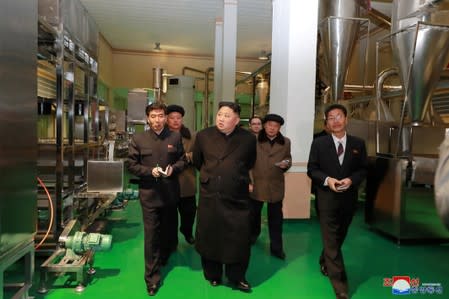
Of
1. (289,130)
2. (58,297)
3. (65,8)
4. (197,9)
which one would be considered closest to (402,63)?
(289,130)

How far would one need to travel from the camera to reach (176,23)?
763 centimetres

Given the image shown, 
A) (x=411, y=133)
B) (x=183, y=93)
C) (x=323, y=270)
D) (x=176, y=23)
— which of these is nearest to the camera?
(x=323, y=270)

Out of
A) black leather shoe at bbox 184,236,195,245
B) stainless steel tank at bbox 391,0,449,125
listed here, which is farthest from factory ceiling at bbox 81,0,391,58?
black leather shoe at bbox 184,236,195,245

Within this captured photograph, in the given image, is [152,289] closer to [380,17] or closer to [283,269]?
[283,269]

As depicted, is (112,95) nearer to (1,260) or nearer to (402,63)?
(402,63)

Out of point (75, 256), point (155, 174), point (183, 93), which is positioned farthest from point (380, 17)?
point (75, 256)

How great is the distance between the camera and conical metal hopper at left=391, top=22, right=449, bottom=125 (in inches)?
134

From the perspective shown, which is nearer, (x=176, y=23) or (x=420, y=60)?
(x=420, y=60)

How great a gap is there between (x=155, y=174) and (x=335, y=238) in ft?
4.54

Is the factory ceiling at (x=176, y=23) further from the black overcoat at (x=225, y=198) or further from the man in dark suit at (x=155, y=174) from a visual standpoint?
the black overcoat at (x=225, y=198)

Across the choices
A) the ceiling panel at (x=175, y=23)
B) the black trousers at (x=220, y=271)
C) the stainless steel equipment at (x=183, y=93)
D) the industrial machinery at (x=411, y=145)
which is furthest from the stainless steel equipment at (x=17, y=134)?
the stainless steel equipment at (x=183, y=93)

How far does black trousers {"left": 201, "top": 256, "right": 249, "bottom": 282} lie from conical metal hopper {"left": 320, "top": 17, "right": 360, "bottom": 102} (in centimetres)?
319

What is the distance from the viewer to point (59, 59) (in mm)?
2738

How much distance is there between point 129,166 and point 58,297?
3.36ft
